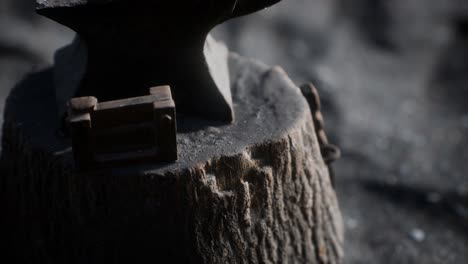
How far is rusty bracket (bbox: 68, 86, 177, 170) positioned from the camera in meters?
1.57

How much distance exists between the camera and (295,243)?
76.6 inches

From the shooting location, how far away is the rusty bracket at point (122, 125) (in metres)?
1.57

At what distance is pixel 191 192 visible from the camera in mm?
1648

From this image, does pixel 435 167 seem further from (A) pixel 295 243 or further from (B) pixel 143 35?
(B) pixel 143 35

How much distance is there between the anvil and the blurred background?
108 cm

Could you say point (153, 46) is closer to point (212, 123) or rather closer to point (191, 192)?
point (212, 123)

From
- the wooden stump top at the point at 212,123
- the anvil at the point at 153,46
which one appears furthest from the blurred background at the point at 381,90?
the anvil at the point at 153,46

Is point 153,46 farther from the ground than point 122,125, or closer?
farther from the ground

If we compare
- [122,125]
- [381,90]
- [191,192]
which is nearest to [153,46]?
[122,125]

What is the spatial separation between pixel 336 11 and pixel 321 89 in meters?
0.87

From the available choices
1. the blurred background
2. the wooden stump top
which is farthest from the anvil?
the blurred background

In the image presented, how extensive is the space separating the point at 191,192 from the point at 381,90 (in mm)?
2272

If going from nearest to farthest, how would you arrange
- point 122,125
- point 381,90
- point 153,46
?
point 122,125, point 153,46, point 381,90

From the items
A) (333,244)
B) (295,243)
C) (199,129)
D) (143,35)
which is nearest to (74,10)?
(143,35)
